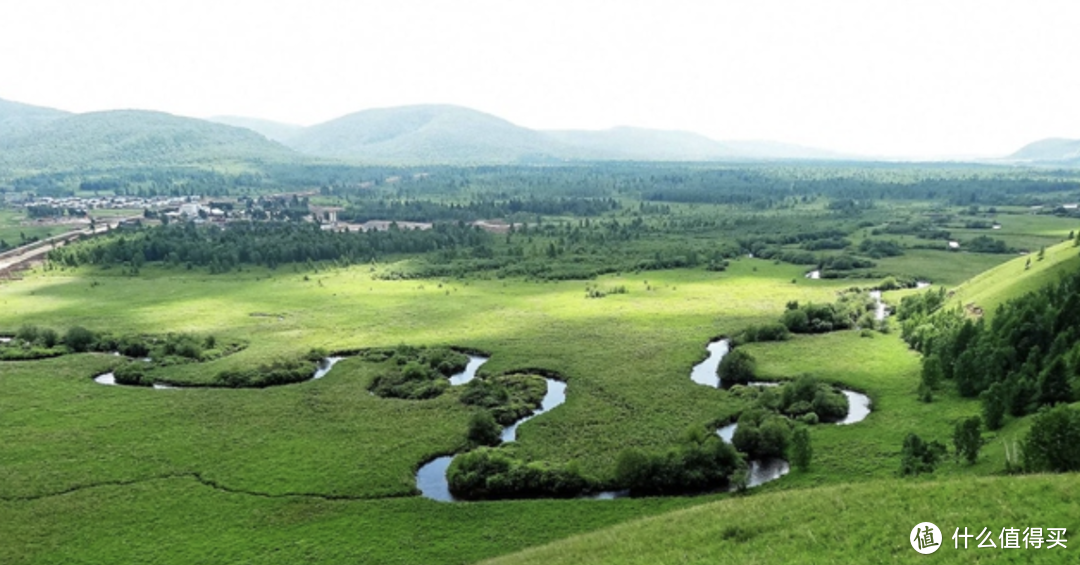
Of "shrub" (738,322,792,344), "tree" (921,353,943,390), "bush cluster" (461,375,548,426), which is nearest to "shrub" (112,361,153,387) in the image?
"bush cluster" (461,375,548,426)

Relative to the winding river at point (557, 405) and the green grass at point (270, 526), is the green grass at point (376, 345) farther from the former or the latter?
the green grass at point (270, 526)

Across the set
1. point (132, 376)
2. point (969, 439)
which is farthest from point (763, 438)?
point (132, 376)

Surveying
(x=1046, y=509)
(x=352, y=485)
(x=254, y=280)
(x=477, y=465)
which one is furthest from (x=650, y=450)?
(x=254, y=280)

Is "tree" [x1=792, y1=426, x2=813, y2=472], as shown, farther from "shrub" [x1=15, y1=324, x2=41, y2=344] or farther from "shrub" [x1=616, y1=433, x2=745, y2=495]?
"shrub" [x1=15, y1=324, x2=41, y2=344]

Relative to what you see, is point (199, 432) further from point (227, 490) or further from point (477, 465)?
point (477, 465)

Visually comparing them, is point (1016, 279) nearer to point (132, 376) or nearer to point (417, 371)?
point (417, 371)
